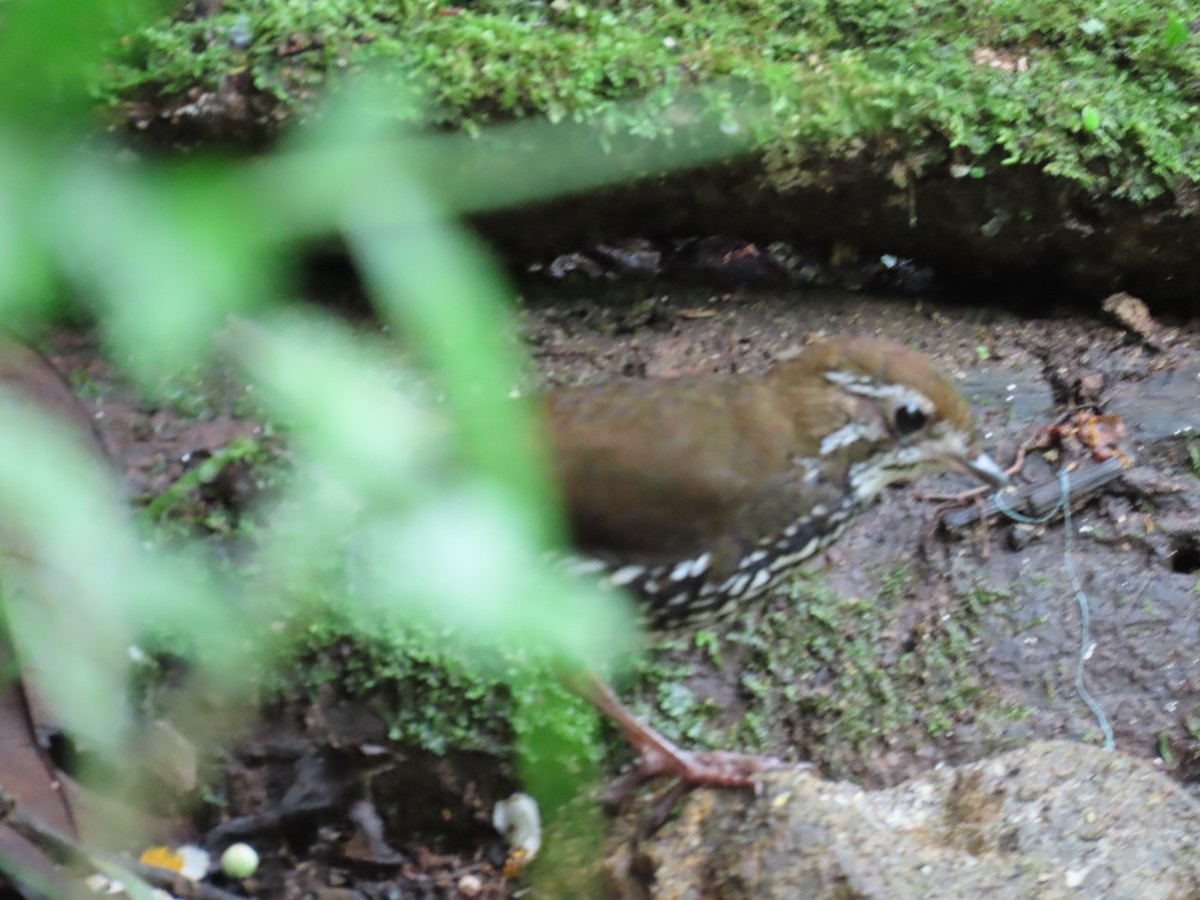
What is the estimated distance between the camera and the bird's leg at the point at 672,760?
107 inches

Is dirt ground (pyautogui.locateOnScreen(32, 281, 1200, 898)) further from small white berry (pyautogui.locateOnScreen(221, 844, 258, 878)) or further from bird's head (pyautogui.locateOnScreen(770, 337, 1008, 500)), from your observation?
bird's head (pyautogui.locateOnScreen(770, 337, 1008, 500))

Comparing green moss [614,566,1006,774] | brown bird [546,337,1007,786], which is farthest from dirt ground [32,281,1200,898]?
brown bird [546,337,1007,786]

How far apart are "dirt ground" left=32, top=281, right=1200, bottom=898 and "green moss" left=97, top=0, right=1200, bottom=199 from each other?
0.58 metres

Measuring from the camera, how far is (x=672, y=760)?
279cm

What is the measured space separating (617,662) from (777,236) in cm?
163

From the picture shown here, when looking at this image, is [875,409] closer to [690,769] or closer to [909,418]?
[909,418]

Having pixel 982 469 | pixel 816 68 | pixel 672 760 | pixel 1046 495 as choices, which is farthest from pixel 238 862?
pixel 816 68

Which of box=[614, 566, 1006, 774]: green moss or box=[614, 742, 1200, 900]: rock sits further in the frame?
box=[614, 566, 1006, 774]: green moss

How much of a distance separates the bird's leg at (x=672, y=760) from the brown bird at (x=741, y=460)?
357 mm

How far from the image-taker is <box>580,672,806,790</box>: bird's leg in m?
2.72

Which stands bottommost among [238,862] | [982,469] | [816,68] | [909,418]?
[238,862]

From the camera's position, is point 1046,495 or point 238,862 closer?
point 238,862

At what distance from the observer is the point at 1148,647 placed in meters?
3.31

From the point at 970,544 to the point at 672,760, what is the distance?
49.5 inches
